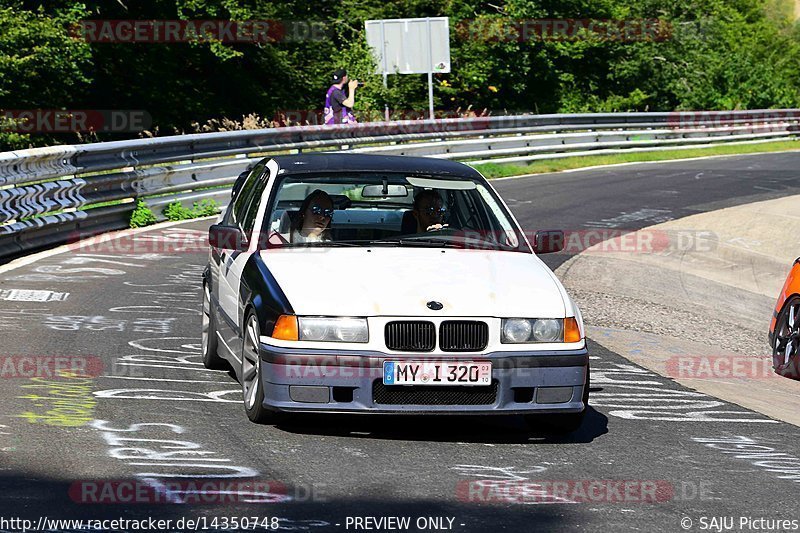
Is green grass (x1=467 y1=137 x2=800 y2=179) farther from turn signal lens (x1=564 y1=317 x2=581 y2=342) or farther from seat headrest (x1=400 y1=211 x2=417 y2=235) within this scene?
turn signal lens (x1=564 y1=317 x2=581 y2=342)

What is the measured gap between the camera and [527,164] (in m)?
29.9

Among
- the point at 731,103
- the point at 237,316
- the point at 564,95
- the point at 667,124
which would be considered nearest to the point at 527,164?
the point at 667,124

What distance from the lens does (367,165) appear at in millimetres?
8430

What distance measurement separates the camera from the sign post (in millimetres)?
31578

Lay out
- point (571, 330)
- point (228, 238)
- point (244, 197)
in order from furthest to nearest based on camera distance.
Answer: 1. point (244, 197)
2. point (228, 238)
3. point (571, 330)

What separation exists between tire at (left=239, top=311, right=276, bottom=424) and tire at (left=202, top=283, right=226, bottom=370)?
122 centimetres

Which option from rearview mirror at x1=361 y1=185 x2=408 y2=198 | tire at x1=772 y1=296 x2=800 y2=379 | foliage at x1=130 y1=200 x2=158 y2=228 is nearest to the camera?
rearview mirror at x1=361 y1=185 x2=408 y2=198

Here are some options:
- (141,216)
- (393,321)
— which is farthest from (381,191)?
(141,216)

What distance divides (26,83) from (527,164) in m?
12.7

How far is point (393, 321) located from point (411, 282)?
15.3 inches

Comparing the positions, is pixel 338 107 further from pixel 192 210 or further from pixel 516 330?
pixel 516 330

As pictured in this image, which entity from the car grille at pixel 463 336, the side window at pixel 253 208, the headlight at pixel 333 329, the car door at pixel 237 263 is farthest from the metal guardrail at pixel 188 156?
the car grille at pixel 463 336

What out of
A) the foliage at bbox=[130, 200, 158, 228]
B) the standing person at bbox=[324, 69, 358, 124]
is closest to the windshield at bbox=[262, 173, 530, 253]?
the foliage at bbox=[130, 200, 158, 228]

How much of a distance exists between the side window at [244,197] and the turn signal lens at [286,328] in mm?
2030
